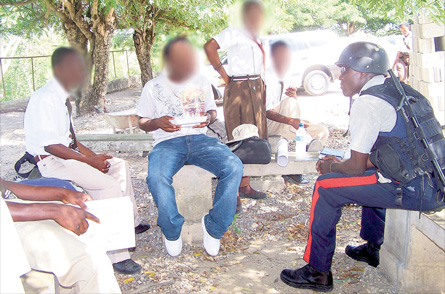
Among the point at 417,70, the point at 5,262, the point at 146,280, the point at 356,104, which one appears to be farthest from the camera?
the point at 417,70

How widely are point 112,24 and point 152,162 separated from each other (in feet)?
26.3

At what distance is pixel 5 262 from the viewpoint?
1.69 metres

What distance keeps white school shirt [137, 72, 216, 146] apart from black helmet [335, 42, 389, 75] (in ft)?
4.79

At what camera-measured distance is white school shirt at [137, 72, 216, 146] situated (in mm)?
3746

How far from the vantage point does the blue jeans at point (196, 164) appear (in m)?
3.34

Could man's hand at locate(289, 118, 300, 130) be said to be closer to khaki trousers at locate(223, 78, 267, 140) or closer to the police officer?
khaki trousers at locate(223, 78, 267, 140)

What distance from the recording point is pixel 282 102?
16.4 feet

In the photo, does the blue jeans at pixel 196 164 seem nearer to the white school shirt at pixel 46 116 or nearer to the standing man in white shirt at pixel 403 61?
the white school shirt at pixel 46 116

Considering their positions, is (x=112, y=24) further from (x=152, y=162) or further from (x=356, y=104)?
(x=356, y=104)

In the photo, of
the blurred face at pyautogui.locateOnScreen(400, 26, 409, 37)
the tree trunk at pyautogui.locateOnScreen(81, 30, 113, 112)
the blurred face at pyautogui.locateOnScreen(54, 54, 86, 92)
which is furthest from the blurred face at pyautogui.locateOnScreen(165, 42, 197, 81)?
the blurred face at pyautogui.locateOnScreen(400, 26, 409, 37)

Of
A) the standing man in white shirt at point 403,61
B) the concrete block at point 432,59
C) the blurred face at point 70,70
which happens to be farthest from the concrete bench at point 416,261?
the standing man in white shirt at point 403,61

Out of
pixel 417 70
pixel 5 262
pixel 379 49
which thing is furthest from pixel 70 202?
pixel 417 70

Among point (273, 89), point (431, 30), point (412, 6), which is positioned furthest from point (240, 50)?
point (431, 30)

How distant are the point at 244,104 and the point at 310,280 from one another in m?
1.98
